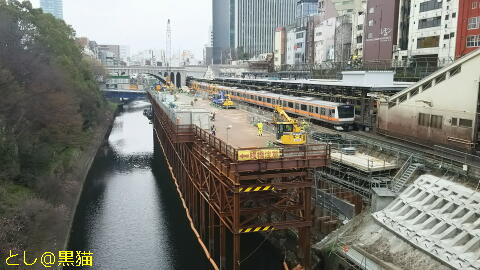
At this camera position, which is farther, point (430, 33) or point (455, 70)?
point (430, 33)

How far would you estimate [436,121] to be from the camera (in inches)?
942

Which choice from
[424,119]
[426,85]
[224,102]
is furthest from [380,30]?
[424,119]

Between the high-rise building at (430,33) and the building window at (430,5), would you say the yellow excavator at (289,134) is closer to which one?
the high-rise building at (430,33)

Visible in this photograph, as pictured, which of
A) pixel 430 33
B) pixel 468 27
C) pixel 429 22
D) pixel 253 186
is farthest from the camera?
pixel 429 22

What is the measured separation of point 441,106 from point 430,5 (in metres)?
25.1

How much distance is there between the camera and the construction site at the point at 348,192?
48.5ft

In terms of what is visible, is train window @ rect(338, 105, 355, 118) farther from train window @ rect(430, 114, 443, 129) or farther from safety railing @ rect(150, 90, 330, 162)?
safety railing @ rect(150, 90, 330, 162)

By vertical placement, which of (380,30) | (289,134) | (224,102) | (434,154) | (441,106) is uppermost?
(380,30)

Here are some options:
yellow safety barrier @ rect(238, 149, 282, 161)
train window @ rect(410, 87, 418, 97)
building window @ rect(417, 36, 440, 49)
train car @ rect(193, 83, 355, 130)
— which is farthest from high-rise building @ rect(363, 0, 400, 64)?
yellow safety barrier @ rect(238, 149, 282, 161)

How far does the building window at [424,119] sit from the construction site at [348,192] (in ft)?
0.76

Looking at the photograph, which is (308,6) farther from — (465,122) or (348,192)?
(348,192)

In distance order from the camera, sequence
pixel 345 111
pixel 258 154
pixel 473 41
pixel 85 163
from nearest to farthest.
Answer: pixel 258 154 → pixel 345 111 → pixel 473 41 → pixel 85 163

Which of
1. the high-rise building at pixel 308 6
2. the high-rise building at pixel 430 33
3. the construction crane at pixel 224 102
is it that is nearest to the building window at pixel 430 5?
the high-rise building at pixel 430 33

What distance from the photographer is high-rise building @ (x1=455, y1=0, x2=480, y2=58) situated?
3756 centimetres
